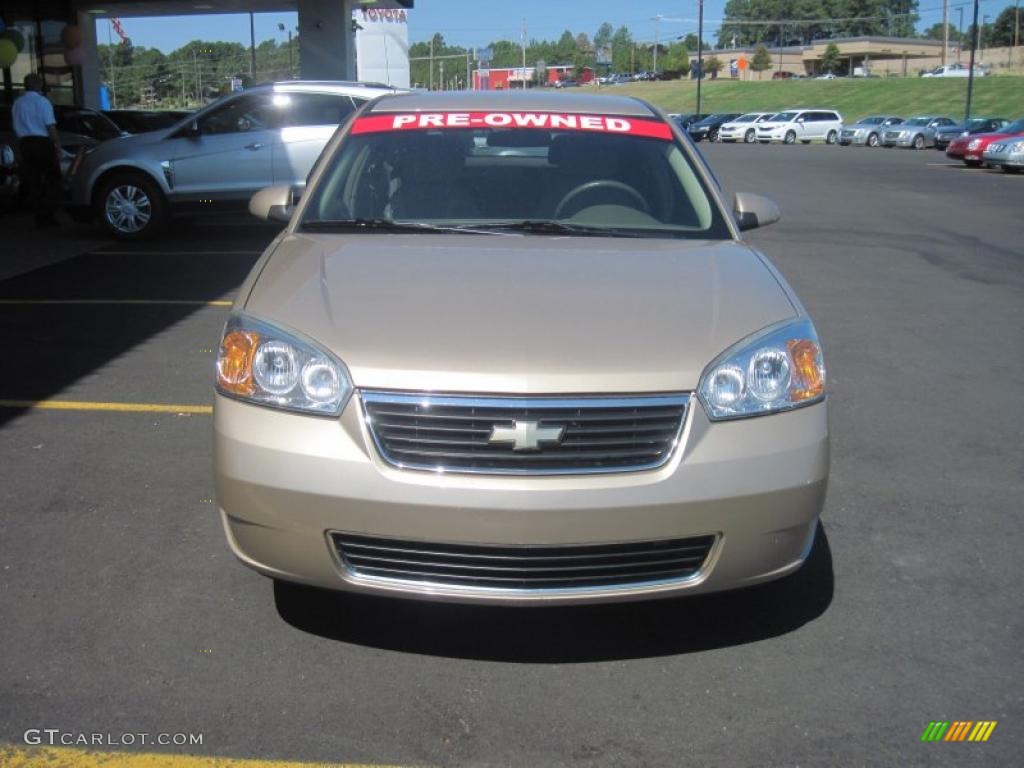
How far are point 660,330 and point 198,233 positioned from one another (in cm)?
1125

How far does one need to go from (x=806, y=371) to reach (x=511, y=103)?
220cm

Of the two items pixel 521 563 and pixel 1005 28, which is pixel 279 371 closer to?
pixel 521 563

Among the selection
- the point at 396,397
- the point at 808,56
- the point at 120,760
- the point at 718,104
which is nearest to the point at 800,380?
the point at 396,397

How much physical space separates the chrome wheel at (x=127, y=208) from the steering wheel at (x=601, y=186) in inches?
348

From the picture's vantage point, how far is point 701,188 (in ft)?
14.6

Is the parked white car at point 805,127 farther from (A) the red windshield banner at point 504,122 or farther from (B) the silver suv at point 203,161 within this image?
(A) the red windshield banner at point 504,122

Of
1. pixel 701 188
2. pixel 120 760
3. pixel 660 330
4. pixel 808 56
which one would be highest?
pixel 808 56

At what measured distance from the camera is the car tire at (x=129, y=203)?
39.4 feet

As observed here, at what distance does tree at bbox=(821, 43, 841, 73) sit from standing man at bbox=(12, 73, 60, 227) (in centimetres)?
12221

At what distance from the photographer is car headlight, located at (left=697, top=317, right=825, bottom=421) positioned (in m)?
3.04

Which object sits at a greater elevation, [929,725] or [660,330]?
[660,330]

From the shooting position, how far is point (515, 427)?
114 inches

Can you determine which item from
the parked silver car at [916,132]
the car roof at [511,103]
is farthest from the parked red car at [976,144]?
the car roof at [511,103]

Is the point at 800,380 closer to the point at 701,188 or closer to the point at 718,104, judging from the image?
the point at 701,188
